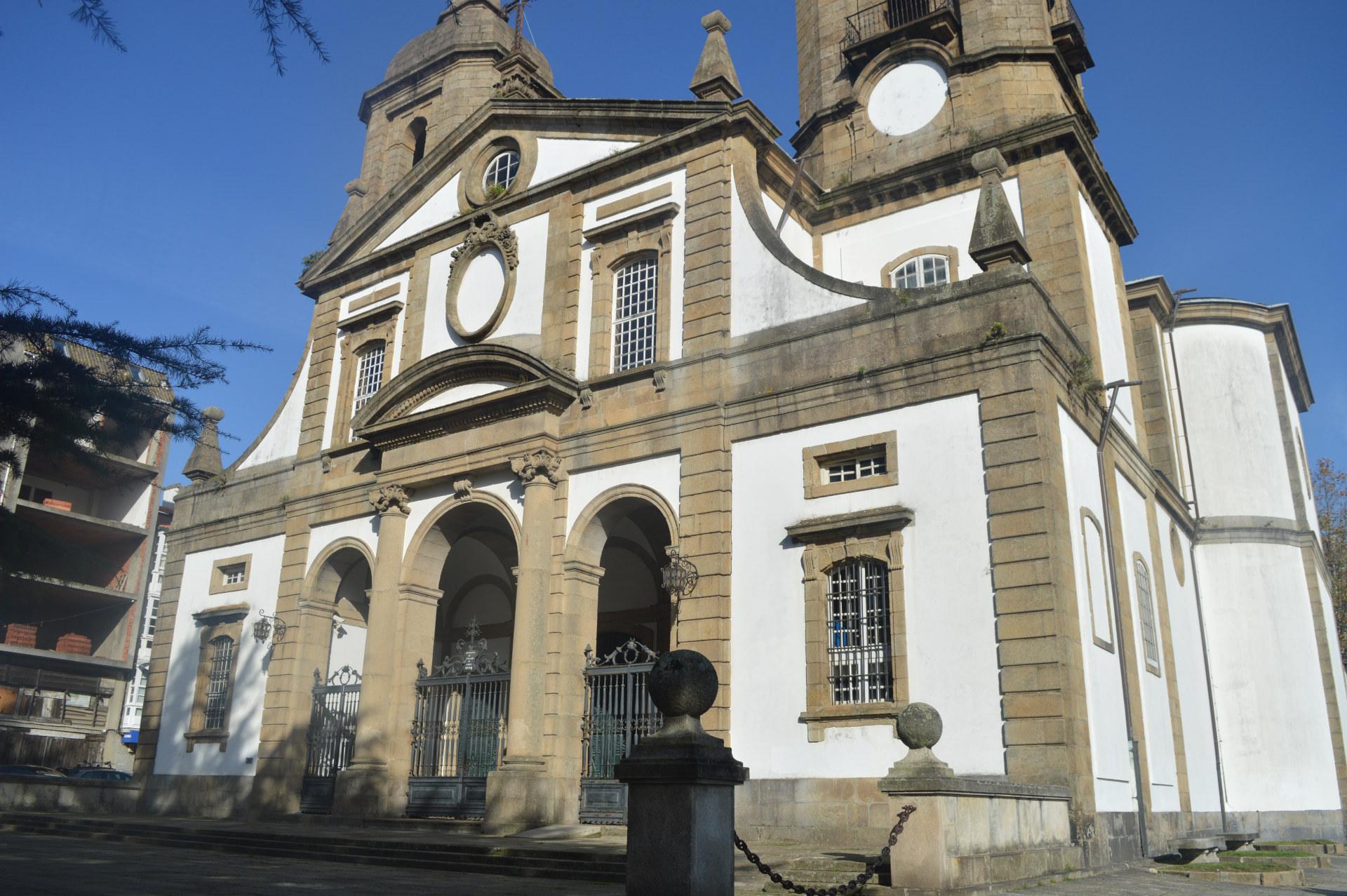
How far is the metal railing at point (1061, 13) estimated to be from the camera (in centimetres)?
2248

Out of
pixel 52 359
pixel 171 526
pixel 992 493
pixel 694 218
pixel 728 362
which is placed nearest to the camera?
pixel 52 359

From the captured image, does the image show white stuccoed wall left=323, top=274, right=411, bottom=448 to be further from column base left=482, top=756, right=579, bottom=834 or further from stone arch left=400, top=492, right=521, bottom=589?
column base left=482, top=756, right=579, bottom=834

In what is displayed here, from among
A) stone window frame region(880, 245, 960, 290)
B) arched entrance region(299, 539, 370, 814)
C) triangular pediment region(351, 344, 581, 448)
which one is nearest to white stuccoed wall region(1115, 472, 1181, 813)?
stone window frame region(880, 245, 960, 290)

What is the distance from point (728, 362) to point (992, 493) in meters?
4.88

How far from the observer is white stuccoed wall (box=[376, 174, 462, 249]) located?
22766mm

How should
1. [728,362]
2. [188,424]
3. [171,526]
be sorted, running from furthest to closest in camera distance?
[171,526] < [728,362] < [188,424]

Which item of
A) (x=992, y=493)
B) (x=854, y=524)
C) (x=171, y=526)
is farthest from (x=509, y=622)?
(x=992, y=493)

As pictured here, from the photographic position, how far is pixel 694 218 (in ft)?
60.7

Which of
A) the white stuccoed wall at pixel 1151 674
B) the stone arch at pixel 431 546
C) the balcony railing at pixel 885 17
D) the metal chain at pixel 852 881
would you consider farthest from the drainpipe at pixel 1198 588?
the stone arch at pixel 431 546

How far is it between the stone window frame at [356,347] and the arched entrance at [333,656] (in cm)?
267

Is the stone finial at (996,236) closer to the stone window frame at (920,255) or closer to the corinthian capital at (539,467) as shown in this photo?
the stone window frame at (920,255)

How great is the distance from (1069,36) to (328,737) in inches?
781

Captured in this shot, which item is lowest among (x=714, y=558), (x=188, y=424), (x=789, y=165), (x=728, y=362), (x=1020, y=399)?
(x=188, y=424)

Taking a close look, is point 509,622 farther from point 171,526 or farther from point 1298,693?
point 1298,693
